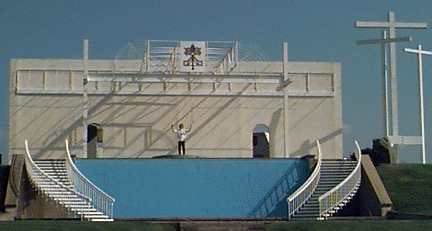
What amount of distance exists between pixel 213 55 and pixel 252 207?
8443mm

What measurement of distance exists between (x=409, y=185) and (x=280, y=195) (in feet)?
13.4

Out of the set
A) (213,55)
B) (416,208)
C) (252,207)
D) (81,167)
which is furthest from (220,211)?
(213,55)

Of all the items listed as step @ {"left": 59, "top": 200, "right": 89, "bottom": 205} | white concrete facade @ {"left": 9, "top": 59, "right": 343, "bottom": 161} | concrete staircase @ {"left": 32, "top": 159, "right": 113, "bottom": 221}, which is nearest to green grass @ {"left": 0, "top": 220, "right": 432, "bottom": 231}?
concrete staircase @ {"left": 32, "top": 159, "right": 113, "bottom": 221}

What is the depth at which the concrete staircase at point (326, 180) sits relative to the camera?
25406mm

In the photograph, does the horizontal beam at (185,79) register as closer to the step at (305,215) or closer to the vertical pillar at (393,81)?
the vertical pillar at (393,81)

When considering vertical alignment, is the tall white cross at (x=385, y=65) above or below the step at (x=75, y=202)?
above

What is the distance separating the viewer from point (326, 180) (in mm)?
26953

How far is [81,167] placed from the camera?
27.4 meters

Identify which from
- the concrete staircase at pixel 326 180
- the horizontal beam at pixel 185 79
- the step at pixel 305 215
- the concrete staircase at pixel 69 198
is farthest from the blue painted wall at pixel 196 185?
the horizontal beam at pixel 185 79

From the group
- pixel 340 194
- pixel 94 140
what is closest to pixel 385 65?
pixel 340 194

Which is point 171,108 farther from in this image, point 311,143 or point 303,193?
point 303,193

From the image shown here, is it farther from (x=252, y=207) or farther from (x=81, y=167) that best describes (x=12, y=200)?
(x=252, y=207)

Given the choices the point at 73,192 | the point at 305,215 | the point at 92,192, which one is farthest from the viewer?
the point at 305,215

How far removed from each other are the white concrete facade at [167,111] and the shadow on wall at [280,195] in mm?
5809
